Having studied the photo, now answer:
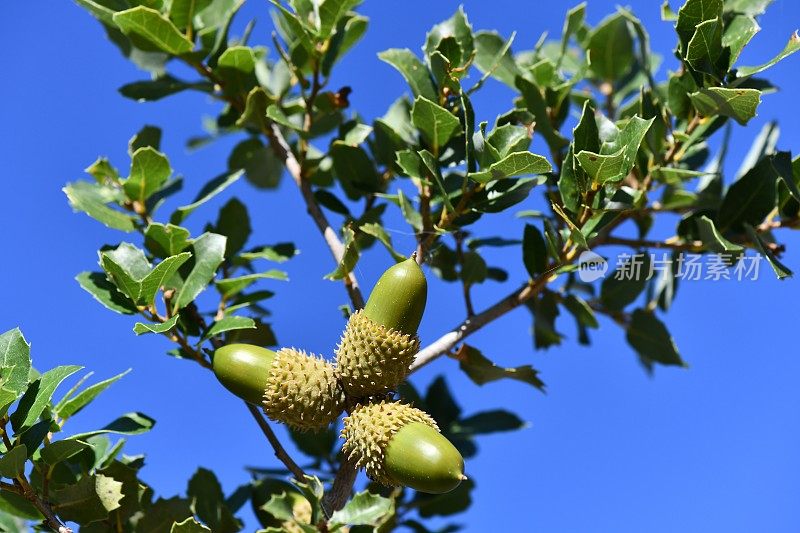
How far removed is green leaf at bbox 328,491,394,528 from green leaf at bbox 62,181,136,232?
110 cm

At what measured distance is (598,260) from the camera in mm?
2490

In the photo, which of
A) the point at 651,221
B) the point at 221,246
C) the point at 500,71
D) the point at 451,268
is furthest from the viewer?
the point at 651,221

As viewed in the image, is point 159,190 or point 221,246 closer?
point 221,246

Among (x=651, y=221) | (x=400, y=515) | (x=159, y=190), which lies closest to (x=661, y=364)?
(x=651, y=221)

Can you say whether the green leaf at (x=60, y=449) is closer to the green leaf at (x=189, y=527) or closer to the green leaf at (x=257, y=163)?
the green leaf at (x=189, y=527)

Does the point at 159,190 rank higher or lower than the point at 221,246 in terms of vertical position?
higher

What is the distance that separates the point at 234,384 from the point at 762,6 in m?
1.69

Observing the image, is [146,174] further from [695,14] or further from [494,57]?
[695,14]

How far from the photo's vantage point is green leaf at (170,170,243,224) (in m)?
2.43

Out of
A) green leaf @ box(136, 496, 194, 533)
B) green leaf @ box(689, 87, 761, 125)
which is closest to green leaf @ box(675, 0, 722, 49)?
green leaf @ box(689, 87, 761, 125)

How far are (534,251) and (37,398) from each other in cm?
132

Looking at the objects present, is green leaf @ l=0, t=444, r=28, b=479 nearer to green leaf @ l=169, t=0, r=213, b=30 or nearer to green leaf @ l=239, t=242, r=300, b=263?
green leaf @ l=239, t=242, r=300, b=263

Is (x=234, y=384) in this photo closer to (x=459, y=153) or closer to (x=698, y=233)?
→ (x=459, y=153)

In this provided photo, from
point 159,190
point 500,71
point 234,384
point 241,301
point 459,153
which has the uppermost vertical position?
point 500,71
